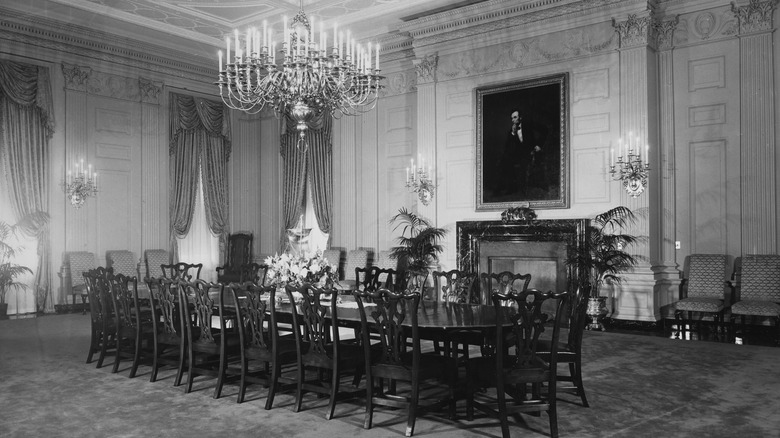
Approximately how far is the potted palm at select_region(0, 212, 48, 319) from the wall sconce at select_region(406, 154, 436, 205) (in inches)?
221

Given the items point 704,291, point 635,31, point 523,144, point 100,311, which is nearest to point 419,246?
point 523,144

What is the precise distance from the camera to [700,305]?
7617 mm

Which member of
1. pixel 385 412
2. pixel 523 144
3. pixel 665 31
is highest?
pixel 665 31

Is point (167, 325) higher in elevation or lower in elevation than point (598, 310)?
higher

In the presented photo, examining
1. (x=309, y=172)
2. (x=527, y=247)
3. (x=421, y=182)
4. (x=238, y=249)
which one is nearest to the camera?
(x=527, y=247)

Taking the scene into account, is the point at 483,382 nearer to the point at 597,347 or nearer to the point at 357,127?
the point at 597,347

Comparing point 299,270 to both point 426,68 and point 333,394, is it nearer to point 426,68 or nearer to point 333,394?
point 333,394

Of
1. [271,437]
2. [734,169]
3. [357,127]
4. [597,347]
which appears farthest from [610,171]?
[271,437]

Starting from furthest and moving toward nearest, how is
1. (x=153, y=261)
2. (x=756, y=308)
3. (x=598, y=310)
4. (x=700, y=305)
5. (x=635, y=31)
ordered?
(x=153, y=261) → (x=635, y=31) → (x=598, y=310) → (x=700, y=305) → (x=756, y=308)

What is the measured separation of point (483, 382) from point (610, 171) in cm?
515

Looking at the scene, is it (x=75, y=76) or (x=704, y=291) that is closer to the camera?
(x=704, y=291)

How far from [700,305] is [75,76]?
9.61 m

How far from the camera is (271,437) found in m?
3.98

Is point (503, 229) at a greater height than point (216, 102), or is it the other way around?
point (216, 102)
